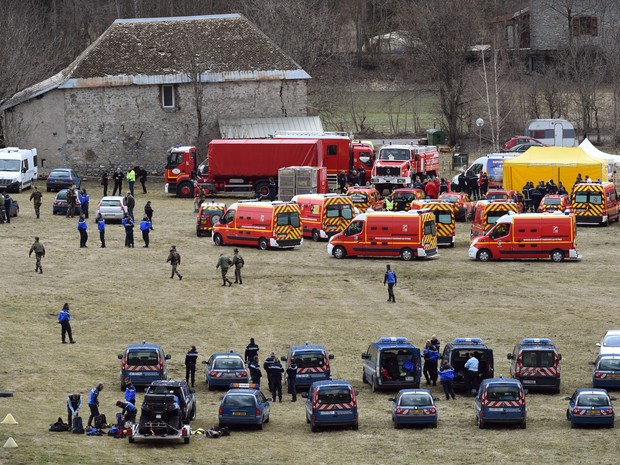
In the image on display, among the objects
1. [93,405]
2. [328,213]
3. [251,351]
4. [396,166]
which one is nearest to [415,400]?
[251,351]

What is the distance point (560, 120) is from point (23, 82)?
111 feet

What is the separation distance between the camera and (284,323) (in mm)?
48406

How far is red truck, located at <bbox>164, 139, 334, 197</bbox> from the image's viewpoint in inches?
3017

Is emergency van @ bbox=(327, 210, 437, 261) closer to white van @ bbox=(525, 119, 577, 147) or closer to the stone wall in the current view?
the stone wall

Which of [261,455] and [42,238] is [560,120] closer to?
[42,238]

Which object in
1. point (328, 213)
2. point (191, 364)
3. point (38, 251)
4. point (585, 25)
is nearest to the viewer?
point (191, 364)

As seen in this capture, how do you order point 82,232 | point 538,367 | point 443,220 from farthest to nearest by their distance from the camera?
point 443,220
point 82,232
point 538,367

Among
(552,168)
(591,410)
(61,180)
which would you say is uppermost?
(61,180)

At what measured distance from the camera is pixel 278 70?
8931 cm

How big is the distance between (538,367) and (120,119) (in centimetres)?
5234

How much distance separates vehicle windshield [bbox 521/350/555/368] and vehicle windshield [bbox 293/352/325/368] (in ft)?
17.3

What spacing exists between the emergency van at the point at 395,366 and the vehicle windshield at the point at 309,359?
4.51 feet

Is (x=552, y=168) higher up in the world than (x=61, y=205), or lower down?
higher up

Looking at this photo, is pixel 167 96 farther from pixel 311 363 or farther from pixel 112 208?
pixel 311 363
